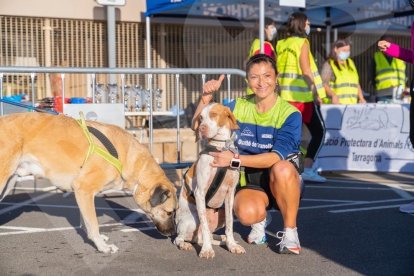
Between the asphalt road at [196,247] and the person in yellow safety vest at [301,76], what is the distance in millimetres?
988

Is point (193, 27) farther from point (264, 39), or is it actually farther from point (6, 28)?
point (264, 39)

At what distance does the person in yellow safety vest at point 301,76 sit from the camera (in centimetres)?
772

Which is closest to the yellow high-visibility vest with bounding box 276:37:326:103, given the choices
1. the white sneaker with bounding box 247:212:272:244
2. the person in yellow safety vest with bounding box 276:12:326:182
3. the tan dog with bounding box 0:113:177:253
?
the person in yellow safety vest with bounding box 276:12:326:182

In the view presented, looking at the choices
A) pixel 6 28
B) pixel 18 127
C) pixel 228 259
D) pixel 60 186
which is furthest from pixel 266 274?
pixel 6 28

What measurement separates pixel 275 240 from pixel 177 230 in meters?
0.83

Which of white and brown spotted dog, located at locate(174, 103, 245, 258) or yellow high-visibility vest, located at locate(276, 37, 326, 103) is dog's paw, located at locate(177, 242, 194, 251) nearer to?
white and brown spotted dog, located at locate(174, 103, 245, 258)

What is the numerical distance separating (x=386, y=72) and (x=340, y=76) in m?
2.81

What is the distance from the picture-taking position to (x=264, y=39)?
26.8ft

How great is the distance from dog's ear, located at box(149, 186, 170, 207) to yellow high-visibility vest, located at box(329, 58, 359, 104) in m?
4.89

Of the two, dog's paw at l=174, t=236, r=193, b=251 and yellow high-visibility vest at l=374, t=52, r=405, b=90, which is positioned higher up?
yellow high-visibility vest at l=374, t=52, r=405, b=90

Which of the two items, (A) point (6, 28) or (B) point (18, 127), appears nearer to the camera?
(B) point (18, 127)

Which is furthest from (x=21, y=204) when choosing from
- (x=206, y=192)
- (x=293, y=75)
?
(x=293, y=75)

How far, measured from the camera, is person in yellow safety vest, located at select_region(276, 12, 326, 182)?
7723mm

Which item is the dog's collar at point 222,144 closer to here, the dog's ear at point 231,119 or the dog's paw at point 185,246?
the dog's ear at point 231,119
